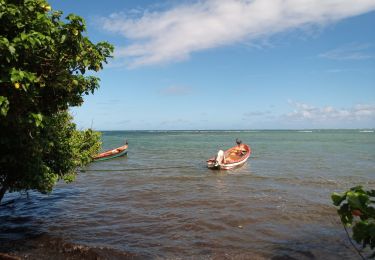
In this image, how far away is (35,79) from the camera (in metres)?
5.63

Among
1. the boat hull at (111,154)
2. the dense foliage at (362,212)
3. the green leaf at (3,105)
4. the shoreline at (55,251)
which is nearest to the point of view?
the dense foliage at (362,212)

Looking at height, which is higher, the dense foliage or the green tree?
the green tree

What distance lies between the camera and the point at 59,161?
9.85 metres

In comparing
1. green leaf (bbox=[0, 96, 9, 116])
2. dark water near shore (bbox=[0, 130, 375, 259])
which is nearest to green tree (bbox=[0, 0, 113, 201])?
green leaf (bbox=[0, 96, 9, 116])

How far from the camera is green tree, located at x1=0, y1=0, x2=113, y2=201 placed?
16.7ft

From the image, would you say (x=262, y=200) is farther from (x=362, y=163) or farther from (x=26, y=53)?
(x=362, y=163)

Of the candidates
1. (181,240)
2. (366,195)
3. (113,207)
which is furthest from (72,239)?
(366,195)

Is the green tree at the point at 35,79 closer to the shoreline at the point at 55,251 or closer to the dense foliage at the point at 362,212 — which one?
the shoreline at the point at 55,251

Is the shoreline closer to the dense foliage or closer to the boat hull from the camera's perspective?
the dense foliage

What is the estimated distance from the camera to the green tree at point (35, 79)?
16.7ft

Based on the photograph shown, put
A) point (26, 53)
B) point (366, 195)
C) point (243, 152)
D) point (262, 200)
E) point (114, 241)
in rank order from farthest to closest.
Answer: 1. point (243, 152)
2. point (262, 200)
3. point (114, 241)
4. point (26, 53)
5. point (366, 195)

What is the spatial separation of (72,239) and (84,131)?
441 cm

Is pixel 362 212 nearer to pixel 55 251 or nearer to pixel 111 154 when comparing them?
pixel 55 251

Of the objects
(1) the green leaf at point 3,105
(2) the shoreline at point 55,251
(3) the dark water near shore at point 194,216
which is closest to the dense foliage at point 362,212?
(1) the green leaf at point 3,105
